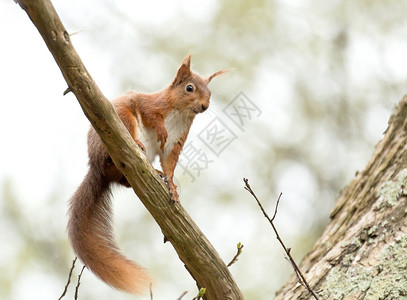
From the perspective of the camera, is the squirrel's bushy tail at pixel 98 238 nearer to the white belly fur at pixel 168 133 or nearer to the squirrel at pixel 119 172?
the squirrel at pixel 119 172

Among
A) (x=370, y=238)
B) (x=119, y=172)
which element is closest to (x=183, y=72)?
(x=119, y=172)

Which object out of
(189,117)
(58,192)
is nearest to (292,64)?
(58,192)

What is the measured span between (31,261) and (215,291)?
5640 millimetres

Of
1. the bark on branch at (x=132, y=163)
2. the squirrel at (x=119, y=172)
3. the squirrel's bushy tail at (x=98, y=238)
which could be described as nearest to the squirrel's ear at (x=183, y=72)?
the squirrel at (x=119, y=172)

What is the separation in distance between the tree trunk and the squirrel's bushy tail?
31.4 inches

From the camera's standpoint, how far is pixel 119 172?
3.01 meters

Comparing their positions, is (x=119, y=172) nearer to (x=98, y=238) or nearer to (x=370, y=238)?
(x=98, y=238)

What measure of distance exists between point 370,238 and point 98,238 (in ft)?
4.50

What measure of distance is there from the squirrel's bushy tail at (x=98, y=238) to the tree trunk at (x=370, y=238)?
0.80 m

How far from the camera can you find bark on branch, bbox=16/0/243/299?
1.95 m

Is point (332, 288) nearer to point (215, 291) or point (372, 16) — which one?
point (215, 291)

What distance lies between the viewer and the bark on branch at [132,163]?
6.39ft

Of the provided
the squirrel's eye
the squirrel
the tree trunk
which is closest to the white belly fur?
the squirrel

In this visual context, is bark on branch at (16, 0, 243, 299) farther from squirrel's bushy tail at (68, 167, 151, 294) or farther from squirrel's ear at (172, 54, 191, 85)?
squirrel's ear at (172, 54, 191, 85)
